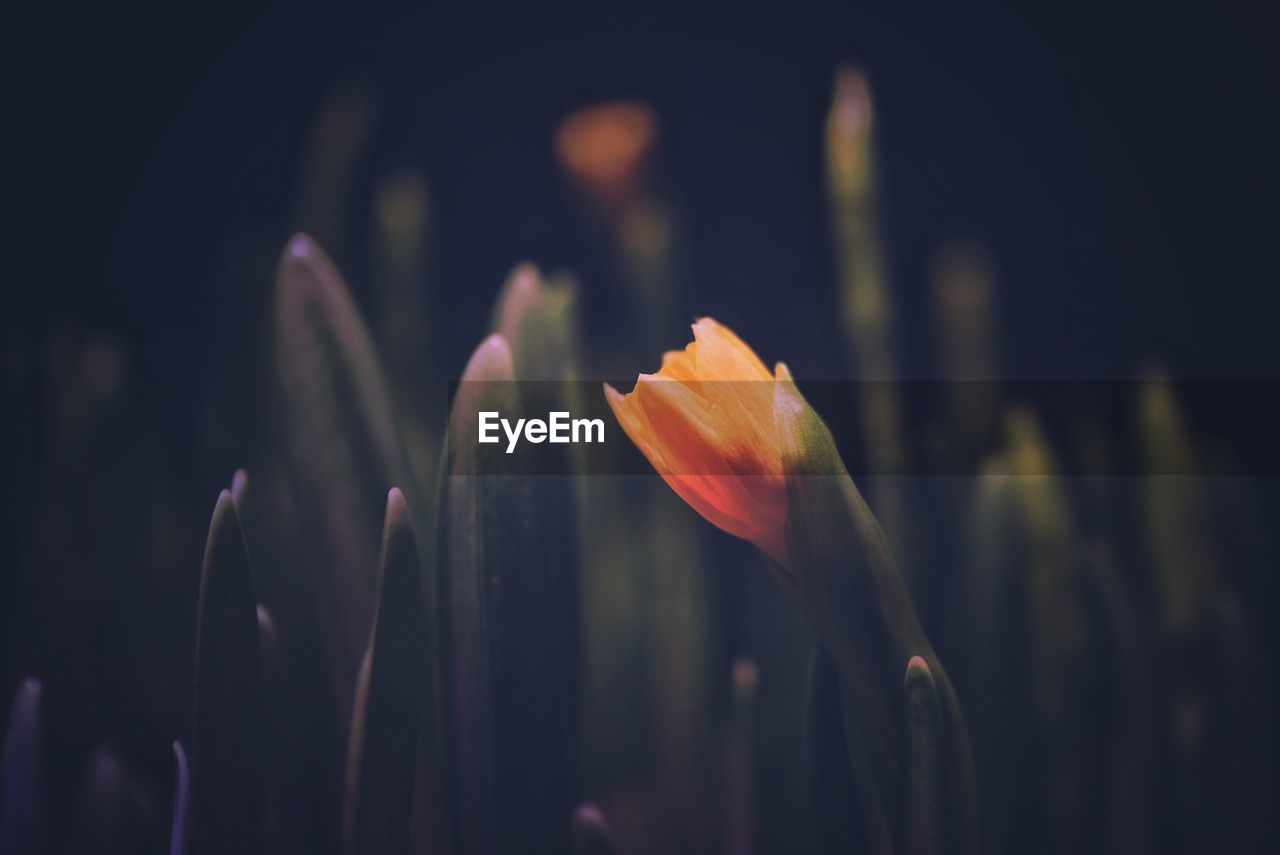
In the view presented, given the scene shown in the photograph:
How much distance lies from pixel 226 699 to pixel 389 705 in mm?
81

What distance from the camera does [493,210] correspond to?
0.96 metres

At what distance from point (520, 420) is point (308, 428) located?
135mm

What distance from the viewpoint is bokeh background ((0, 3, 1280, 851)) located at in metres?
0.65

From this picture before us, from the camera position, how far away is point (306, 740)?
44cm

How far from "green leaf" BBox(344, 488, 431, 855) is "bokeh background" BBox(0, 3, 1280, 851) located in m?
0.20

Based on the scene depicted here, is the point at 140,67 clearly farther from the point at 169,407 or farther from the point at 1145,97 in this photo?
the point at 1145,97

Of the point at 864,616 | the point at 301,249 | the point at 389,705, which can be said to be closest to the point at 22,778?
the point at 389,705

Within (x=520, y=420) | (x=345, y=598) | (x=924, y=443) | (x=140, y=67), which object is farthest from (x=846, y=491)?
(x=140, y=67)

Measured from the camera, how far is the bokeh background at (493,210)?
645 millimetres

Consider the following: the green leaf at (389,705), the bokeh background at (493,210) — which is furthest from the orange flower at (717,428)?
the bokeh background at (493,210)

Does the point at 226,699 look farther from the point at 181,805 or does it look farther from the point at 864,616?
the point at 864,616

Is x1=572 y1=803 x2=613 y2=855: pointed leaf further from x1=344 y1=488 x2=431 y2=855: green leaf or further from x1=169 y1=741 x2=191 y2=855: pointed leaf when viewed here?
x1=169 y1=741 x2=191 y2=855: pointed leaf

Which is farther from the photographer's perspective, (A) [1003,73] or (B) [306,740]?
(A) [1003,73]
